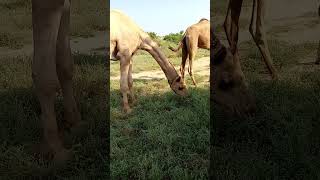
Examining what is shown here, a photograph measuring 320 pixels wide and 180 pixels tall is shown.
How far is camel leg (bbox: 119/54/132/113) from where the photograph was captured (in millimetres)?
6262

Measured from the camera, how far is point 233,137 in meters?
4.50

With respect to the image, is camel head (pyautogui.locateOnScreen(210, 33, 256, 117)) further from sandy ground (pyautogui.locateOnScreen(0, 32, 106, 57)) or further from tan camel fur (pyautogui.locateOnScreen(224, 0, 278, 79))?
sandy ground (pyautogui.locateOnScreen(0, 32, 106, 57))

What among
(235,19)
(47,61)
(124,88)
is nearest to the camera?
(47,61)

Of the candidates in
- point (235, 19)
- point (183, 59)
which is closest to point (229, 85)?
point (235, 19)

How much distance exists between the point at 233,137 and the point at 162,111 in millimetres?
1610

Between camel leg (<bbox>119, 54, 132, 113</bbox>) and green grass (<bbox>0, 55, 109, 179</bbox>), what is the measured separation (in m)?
0.28

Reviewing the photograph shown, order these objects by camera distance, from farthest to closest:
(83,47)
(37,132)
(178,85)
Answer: (83,47), (178,85), (37,132)

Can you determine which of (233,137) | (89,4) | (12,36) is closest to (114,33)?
(233,137)

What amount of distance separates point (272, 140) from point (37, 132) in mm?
2237

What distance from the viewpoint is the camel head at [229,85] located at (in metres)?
4.52

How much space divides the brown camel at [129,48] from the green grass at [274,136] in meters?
1.20

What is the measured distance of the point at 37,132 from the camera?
4.47m

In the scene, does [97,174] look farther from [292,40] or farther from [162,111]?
[292,40]

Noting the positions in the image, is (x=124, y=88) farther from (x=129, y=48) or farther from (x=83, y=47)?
(x=83, y=47)
